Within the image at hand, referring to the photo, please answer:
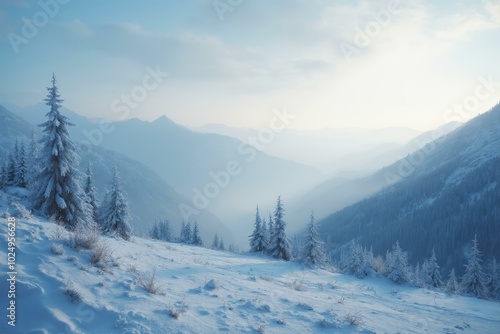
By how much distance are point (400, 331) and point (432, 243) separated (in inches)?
5970

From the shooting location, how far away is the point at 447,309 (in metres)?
11.7

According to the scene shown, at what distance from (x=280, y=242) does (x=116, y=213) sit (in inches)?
829

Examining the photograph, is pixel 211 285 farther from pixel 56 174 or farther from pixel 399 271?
pixel 56 174

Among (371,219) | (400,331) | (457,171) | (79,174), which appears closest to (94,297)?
(400,331)

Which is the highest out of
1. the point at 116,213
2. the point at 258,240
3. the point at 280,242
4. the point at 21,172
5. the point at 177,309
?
the point at 21,172

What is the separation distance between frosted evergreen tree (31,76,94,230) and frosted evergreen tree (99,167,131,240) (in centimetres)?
1078

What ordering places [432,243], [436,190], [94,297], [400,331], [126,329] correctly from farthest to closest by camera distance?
[436,190]
[432,243]
[400,331]
[94,297]
[126,329]

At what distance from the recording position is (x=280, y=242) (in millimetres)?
37812

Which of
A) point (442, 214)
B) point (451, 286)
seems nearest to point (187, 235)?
point (451, 286)

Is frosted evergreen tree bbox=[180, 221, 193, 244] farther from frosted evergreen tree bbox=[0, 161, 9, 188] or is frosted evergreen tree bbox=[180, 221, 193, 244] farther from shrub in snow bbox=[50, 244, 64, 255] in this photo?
shrub in snow bbox=[50, 244, 64, 255]

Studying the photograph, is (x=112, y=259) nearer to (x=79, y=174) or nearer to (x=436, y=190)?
(x=79, y=174)

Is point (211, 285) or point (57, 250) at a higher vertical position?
point (57, 250)

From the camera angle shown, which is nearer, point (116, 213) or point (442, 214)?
point (116, 213)

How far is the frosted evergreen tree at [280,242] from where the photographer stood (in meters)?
37.4
